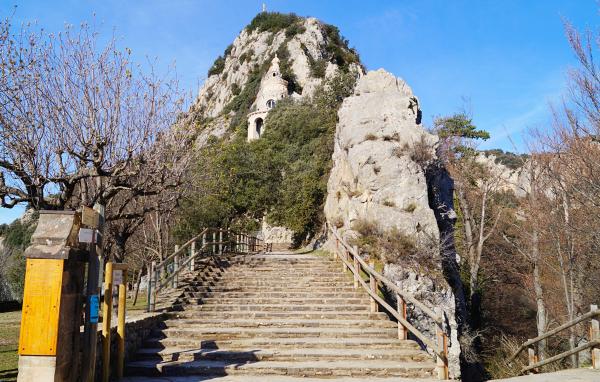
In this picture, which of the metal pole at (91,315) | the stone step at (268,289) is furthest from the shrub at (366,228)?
the metal pole at (91,315)

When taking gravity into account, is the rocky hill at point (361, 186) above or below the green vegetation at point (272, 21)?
below

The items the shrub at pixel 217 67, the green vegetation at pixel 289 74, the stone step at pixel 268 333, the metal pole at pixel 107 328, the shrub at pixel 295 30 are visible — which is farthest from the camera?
the shrub at pixel 217 67

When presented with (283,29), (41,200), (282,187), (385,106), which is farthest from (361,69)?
(41,200)

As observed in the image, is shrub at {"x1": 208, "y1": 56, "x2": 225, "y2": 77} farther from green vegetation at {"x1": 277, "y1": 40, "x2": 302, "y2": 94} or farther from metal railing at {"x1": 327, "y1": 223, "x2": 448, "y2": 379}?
metal railing at {"x1": 327, "y1": 223, "x2": 448, "y2": 379}

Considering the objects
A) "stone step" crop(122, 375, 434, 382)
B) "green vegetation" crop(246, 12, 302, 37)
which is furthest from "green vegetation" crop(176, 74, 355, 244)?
"green vegetation" crop(246, 12, 302, 37)

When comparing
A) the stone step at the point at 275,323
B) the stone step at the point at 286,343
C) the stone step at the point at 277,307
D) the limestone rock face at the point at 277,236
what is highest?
the limestone rock face at the point at 277,236

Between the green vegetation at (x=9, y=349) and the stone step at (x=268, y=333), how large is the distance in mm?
2494

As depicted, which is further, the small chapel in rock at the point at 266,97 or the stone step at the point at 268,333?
the small chapel in rock at the point at 266,97

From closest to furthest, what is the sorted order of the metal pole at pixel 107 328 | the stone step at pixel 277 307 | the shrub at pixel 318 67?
the metal pole at pixel 107 328, the stone step at pixel 277 307, the shrub at pixel 318 67

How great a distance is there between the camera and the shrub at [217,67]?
309 feet

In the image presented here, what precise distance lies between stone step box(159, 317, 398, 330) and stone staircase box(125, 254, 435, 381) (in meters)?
0.02

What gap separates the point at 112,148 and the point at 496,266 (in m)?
26.4

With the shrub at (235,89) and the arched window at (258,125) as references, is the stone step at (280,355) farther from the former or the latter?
the shrub at (235,89)

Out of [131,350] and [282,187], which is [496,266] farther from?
[131,350]
